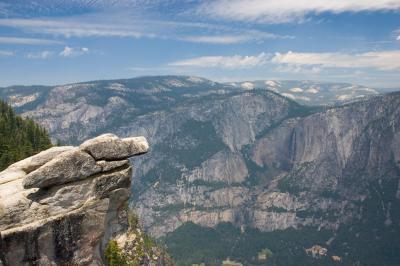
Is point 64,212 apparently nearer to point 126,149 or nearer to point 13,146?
point 126,149

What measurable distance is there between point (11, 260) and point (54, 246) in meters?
4.76

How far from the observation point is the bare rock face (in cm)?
5159

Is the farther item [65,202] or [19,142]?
[19,142]

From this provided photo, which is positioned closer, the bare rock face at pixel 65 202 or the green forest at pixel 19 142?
the bare rock face at pixel 65 202

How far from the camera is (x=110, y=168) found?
58.9 metres

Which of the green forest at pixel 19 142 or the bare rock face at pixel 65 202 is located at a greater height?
the bare rock face at pixel 65 202

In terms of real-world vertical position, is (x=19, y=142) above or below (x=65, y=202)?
below

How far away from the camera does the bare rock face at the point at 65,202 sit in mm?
51594

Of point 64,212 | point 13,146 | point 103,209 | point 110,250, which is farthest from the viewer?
point 13,146

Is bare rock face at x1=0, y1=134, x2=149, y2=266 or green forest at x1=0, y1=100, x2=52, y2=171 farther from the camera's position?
green forest at x1=0, y1=100, x2=52, y2=171

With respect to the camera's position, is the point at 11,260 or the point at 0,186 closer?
the point at 11,260

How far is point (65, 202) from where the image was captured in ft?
180

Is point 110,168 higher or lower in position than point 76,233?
higher

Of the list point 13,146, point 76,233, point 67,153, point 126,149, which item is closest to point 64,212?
point 76,233
